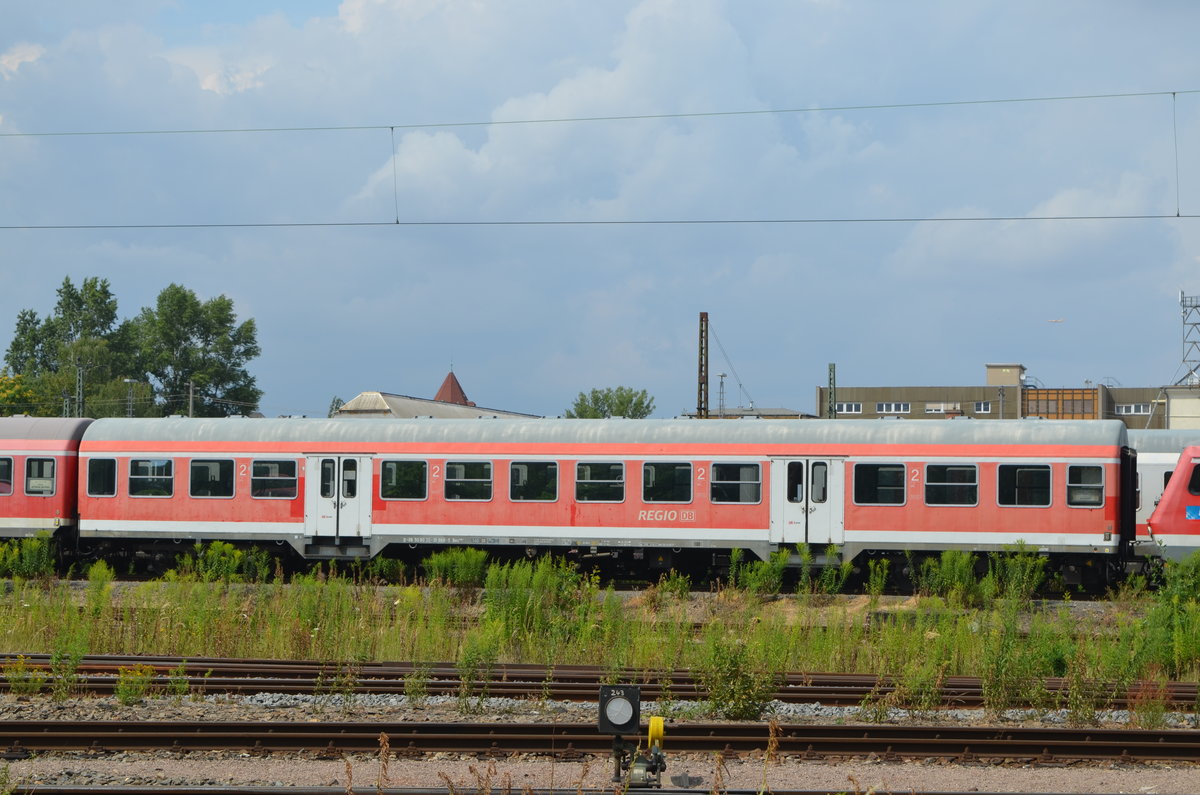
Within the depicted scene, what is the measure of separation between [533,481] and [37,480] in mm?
9214

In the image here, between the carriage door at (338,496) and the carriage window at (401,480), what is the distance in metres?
0.28

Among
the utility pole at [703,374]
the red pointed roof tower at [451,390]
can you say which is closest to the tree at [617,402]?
the red pointed roof tower at [451,390]

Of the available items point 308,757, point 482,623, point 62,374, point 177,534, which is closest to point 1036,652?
point 482,623

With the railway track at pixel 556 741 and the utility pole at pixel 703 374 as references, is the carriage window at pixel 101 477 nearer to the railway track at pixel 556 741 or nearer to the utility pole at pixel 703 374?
the railway track at pixel 556 741

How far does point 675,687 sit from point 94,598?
24.6 ft

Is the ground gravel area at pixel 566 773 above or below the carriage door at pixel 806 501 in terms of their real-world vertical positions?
below

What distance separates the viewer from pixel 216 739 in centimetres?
938

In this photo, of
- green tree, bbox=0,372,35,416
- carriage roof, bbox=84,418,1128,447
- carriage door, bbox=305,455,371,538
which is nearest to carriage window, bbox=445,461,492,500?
carriage roof, bbox=84,418,1128,447

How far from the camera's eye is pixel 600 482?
2017 centimetres

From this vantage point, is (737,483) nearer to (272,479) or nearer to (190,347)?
(272,479)

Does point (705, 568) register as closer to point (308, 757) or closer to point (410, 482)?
point (410, 482)

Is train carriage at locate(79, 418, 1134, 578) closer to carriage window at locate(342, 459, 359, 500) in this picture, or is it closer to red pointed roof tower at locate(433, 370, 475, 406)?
carriage window at locate(342, 459, 359, 500)

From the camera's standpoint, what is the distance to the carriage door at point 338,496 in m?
20.8

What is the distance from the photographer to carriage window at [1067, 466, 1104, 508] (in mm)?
18859
